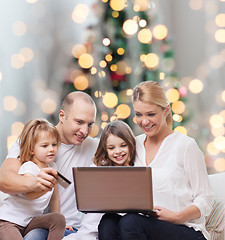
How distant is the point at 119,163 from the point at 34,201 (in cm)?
43

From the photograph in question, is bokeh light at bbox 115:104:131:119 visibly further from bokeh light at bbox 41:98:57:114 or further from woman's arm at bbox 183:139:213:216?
woman's arm at bbox 183:139:213:216

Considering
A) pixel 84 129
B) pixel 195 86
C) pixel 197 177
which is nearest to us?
pixel 197 177

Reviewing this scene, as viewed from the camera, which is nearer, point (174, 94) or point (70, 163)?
point (70, 163)

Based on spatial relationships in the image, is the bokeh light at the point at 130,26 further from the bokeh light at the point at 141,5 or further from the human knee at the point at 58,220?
the human knee at the point at 58,220

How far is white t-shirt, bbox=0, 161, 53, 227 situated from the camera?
1.87 meters

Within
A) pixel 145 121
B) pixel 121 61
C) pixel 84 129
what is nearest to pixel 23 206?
pixel 84 129

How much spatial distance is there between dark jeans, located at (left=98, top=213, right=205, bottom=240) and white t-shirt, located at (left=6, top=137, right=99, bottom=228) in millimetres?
378

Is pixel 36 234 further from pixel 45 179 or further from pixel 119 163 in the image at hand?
pixel 119 163

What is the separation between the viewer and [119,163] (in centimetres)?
194

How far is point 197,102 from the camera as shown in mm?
3795

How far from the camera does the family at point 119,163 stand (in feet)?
5.66

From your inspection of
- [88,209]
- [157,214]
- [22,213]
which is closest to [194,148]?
[157,214]

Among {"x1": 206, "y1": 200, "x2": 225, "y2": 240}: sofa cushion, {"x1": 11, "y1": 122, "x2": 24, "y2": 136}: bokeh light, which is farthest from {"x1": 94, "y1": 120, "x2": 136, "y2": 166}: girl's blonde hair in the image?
{"x1": 11, "y1": 122, "x2": 24, "y2": 136}: bokeh light

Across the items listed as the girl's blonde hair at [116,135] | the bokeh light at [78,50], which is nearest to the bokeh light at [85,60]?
the bokeh light at [78,50]
